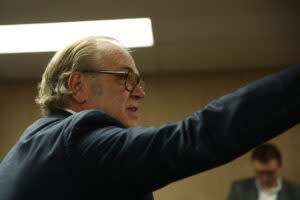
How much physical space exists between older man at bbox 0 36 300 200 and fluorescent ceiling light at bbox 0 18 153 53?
7.59 feet

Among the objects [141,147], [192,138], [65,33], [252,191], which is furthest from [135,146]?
[252,191]

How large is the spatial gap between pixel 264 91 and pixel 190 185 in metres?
4.11

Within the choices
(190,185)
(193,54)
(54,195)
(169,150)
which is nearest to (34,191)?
(54,195)

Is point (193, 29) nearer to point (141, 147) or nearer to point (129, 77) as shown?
point (129, 77)

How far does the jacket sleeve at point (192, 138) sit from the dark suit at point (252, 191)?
Result: 2.95 meters

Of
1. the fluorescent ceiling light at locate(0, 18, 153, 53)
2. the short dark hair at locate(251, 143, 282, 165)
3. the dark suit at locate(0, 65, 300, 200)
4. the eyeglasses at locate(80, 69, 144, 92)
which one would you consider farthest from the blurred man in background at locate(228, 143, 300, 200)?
the dark suit at locate(0, 65, 300, 200)

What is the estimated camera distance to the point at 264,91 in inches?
27.6

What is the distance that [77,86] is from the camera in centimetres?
125

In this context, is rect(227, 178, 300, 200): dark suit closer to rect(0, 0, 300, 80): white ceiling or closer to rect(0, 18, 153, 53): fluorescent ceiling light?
rect(0, 0, 300, 80): white ceiling

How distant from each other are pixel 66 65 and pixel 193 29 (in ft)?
8.06

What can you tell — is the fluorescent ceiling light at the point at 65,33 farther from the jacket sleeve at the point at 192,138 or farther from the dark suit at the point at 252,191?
the jacket sleeve at the point at 192,138

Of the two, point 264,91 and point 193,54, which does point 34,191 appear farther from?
point 193,54

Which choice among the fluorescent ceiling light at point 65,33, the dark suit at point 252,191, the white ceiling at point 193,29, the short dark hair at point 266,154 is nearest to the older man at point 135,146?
the white ceiling at point 193,29

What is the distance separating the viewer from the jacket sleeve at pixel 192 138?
69 centimetres
